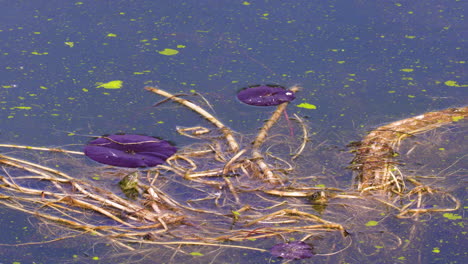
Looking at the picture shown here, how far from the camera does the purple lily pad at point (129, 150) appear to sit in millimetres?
2695

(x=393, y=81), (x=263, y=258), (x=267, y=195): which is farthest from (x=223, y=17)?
(x=263, y=258)

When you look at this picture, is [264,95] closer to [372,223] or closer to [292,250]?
[372,223]

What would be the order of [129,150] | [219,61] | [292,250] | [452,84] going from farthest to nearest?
[219,61] → [452,84] → [129,150] → [292,250]

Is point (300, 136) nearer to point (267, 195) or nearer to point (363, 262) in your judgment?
point (267, 195)

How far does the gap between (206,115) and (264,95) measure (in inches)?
11.4

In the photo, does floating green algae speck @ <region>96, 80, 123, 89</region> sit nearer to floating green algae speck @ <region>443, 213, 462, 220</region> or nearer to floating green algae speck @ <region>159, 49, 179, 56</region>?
floating green algae speck @ <region>159, 49, 179, 56</region>

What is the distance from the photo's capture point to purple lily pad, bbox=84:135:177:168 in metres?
2.70

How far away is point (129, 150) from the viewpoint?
276cm

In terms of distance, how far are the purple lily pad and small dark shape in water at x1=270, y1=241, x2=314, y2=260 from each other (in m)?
0.64

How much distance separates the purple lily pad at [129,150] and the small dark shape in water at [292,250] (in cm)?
64

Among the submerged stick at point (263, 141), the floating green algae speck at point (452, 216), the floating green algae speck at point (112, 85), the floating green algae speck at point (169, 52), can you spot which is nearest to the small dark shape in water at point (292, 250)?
the submerged stick at point (263, 141)

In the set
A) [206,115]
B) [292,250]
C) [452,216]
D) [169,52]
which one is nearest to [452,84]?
[452,216]

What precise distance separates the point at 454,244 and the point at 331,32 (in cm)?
160

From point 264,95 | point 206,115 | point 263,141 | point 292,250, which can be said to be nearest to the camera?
point 292,250
